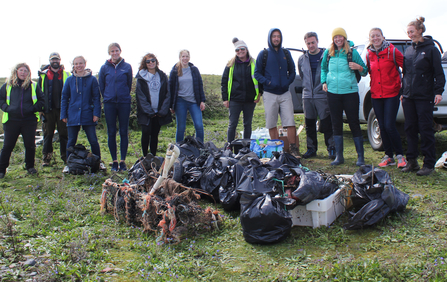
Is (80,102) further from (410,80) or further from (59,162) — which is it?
(410,80)

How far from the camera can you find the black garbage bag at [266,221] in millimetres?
3217

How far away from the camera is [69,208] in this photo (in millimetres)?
4312

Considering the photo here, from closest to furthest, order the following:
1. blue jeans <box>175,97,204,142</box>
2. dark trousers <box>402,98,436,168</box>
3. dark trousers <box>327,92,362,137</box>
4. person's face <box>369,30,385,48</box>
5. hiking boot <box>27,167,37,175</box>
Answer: dark trousers <box>402,98,436,168</box> → person's face <box>369,30,385,48</box> → dark trousers <box>327,92,362,137</box> → hiking boot <box>27,167,37,175</box> → blue jeans <box>175,97,204,142</box>

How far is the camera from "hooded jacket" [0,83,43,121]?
6133mm

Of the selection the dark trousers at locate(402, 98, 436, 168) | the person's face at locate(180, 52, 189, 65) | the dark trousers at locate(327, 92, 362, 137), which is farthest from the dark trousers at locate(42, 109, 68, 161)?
the dark trousers at locate(402, 98, 436, 168)

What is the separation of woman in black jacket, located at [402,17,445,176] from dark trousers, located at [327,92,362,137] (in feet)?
2.37

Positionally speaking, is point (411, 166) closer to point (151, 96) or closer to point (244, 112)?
point (244, 112)

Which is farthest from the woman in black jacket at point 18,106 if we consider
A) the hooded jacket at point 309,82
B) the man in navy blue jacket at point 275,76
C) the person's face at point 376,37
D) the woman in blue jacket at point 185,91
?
the person's face at point 376,37

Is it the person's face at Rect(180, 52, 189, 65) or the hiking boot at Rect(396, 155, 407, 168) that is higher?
the person's face at Rect(180, 52, 189, 65)

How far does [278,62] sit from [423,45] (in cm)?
223

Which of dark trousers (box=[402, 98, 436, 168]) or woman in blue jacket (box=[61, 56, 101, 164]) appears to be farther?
woman in blue jacket (box=[61, 56, 101, 164])

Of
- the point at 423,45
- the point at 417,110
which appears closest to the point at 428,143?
the point at 417,110

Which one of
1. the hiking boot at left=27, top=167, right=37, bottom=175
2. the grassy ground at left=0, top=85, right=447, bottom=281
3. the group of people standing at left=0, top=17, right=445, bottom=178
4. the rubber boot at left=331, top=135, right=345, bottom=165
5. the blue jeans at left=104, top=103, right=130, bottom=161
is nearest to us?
the grassy ground at left=0, top=85, right=447, bottom=281

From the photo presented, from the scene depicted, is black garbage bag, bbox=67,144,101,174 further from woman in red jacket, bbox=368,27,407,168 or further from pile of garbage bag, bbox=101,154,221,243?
woman in red jacket, bbox=368,27,407,168
